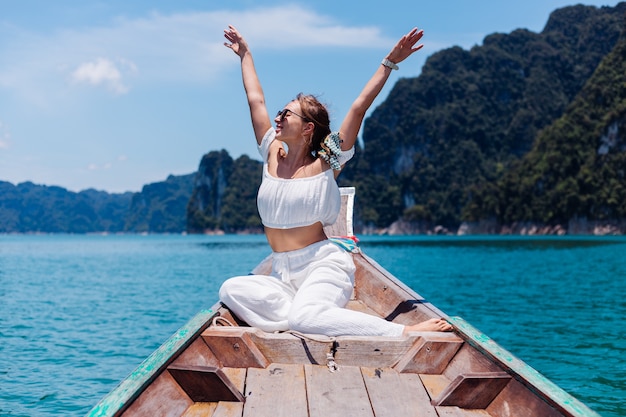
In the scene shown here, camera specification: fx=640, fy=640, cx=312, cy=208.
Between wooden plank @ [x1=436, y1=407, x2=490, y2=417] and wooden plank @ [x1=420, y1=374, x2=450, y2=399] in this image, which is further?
wooden plank @ [x1=420, y1=374, x2=450, y2=399]

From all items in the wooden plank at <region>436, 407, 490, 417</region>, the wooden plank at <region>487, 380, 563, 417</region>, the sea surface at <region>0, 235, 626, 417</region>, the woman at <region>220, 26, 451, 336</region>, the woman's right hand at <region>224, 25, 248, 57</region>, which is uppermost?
the woman's right hand at <region>224, 25, 248, 57</region>

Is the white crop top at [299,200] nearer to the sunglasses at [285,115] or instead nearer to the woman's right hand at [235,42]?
the sunglasses at [285,115]

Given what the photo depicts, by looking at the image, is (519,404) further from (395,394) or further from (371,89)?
(371,89)

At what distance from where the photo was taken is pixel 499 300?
15117mm

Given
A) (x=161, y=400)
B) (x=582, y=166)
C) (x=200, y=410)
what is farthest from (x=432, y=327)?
(x=582, y=166)

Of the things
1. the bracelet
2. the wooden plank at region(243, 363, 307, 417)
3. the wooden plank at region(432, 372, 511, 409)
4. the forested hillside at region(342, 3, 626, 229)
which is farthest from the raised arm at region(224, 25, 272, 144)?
the forested hillside at region(342, 3, 626, 229)

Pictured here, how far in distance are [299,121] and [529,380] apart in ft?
5.73

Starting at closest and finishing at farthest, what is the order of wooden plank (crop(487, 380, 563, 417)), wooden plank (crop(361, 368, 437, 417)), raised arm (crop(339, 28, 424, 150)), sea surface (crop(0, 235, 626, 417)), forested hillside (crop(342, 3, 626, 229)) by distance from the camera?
wooden plank (crop(487, 380, 563, 417)) < wooden plank (crop(361, 368, 437, 417)) < raised arm (crop(339, 28, 424, 150)) < sea surface (crop(0, 235, 626, 417)) < forested hillside (crop(342, 3, 626, 229))

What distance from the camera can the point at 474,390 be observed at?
246 cm

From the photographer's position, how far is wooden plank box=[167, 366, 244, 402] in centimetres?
243

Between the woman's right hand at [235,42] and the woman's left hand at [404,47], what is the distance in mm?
974

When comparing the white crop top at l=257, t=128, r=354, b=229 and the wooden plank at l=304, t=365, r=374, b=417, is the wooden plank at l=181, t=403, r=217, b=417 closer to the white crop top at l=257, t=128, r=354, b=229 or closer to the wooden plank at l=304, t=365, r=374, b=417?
the wooden plank at l=304, t=365, r=374, b=417

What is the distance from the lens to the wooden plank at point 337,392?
2338 mm

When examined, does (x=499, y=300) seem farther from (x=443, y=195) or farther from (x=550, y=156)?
(x=443, y=195)
